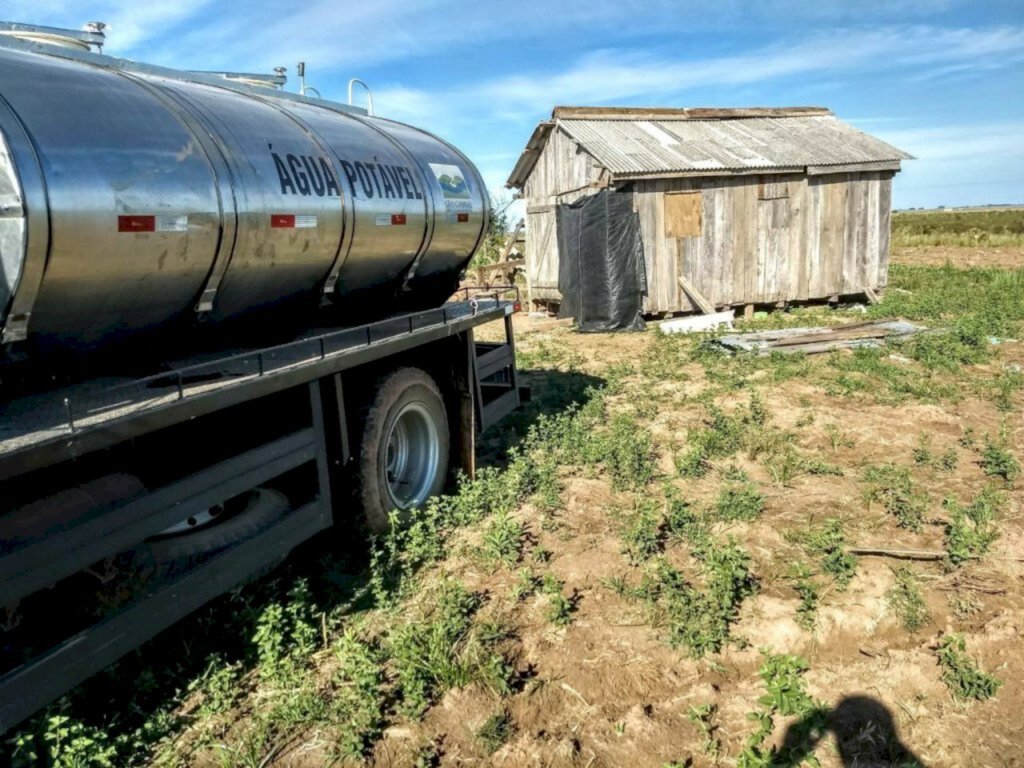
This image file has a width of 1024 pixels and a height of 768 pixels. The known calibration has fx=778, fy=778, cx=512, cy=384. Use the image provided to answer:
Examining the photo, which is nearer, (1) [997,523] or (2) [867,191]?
(1) [997,523]

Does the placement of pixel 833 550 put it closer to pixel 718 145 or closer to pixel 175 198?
pixel 175 198

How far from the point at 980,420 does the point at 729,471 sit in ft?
11.6

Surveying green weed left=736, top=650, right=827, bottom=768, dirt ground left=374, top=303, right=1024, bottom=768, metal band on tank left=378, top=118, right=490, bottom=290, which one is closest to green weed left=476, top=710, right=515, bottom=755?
dirt ground left=374, top=303, right=1024, bottom=768

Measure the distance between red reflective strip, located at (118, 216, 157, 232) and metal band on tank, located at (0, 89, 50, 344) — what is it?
40 cm

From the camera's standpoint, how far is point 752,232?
660 inches

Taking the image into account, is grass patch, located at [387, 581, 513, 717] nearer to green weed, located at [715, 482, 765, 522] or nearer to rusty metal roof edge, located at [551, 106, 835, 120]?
green weed, located at [715, 482, 765, 522]

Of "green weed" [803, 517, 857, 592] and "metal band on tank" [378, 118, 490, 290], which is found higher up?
"metal band on tank" [378, 118, 490, 290]

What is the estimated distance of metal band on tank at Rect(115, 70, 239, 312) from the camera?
A: 439 cm

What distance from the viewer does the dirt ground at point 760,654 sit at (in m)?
3.50

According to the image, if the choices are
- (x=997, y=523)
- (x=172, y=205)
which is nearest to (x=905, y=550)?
(x=997, y=523)

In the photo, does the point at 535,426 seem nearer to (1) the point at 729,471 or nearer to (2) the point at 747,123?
(1) the point at 729,471

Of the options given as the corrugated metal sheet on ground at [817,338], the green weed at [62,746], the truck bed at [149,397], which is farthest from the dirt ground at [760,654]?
the corrugated metal sheet on ground at [817,338]

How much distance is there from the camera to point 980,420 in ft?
28.1

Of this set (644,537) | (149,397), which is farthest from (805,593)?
(149,397)
